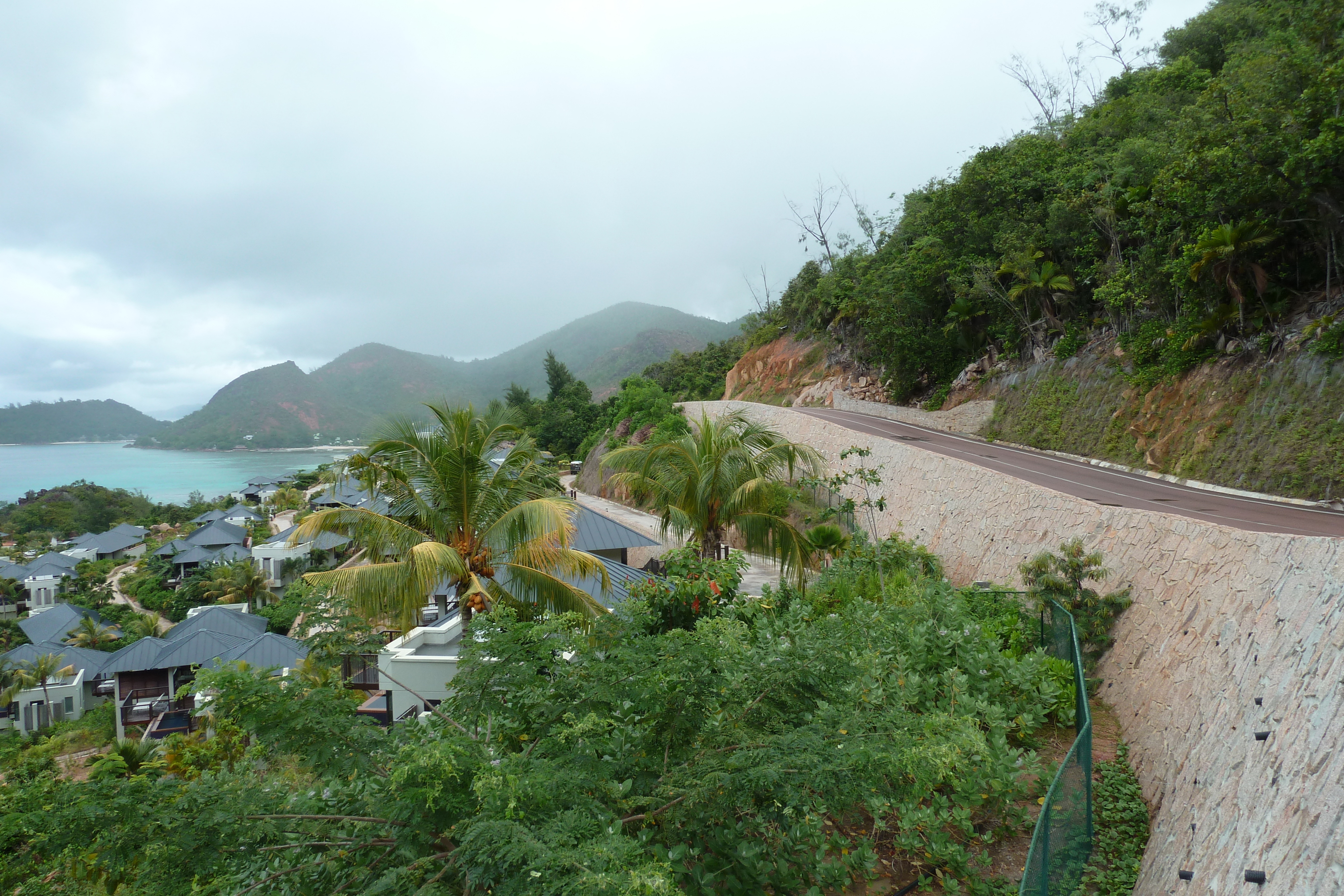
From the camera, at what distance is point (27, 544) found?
214 feet

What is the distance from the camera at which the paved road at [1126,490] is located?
9.70m

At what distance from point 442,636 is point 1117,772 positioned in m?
10.2

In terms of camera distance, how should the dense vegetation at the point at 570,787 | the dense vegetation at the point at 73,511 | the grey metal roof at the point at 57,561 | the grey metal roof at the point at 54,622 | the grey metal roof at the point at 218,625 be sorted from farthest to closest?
the dense vegetation at the point at 73,511 → the grey metal roof at the point at 57,561 → the grey metal roof at the point at 54,622 → the grey metal roof at the point at 218,625 → the dense vegetation at the point at 570,787

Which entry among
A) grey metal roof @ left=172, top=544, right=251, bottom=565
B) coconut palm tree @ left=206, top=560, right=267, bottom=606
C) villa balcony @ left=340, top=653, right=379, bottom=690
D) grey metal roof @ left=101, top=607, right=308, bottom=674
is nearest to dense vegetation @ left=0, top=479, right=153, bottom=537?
grey metal roof @ left=172, top=544, right=251, bottom=565

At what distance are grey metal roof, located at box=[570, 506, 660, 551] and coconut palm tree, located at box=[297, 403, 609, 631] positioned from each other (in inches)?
248

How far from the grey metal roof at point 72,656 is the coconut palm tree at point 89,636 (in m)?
1.78

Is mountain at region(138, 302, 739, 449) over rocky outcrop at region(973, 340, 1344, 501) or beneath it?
over

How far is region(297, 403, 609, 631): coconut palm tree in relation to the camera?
352 inches

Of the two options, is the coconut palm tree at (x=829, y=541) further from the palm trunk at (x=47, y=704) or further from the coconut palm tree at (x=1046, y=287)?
the palm trunk at (x=47, y=704)

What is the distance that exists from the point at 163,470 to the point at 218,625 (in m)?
173

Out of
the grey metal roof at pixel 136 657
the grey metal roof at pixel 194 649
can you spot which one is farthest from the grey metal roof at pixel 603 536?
the grey metal roof at pixel 136 657

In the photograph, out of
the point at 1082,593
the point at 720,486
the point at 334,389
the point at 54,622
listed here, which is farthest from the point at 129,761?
the point at 334,389

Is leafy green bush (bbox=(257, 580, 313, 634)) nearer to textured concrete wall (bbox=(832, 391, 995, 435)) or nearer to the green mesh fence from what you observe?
the green mesh fence

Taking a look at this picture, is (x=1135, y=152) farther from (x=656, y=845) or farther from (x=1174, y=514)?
(x=656, y=845)
